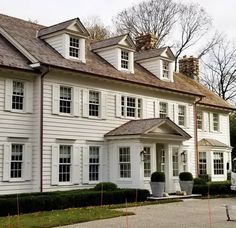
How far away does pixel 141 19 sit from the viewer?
2115 inches

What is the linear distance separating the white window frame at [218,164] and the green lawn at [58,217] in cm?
1818

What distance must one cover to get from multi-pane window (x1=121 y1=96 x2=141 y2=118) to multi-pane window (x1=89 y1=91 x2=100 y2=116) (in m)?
1.94

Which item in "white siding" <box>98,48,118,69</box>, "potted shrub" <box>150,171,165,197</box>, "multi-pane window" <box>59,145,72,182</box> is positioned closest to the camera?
"multi-pane window" <box>59,145,72,182</box>

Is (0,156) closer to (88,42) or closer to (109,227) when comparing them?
(109,227)

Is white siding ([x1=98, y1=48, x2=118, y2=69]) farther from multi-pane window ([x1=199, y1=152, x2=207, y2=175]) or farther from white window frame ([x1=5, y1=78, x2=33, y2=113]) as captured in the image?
multi-pane window ([x1=199, y1=152, x2=207, y2=175])

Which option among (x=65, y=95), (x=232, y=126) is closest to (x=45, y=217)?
(x=65, y=95)

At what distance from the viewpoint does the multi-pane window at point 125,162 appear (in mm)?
25125

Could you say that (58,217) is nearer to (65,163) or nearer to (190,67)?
(65,163)

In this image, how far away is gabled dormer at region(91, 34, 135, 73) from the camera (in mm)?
27750

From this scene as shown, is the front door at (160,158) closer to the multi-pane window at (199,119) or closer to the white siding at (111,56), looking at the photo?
the white siding at (111,56)

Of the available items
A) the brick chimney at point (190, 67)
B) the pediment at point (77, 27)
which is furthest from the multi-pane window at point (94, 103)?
the brick chimney at point (190, 67)

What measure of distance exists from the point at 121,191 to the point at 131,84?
7.13 meters

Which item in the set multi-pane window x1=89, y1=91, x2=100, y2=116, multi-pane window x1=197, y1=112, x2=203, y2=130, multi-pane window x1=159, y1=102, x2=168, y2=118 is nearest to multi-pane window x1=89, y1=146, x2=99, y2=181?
multi-pane window x1=89, y1=91, x2=100, y2=116

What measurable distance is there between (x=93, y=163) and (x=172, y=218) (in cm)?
881
